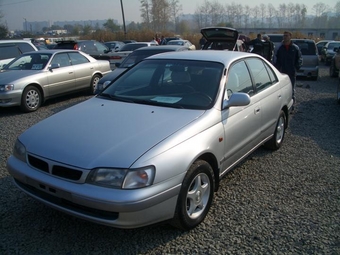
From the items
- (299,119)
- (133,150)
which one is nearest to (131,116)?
(133,150)

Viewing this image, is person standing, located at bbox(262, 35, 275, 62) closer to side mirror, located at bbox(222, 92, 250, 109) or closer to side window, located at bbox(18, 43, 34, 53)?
side window, located at bbox(18, 43, 34, 53)

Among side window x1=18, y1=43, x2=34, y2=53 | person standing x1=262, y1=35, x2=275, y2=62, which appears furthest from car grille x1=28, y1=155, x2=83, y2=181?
person standing x1=262, y1=35, x2=275, y2=62

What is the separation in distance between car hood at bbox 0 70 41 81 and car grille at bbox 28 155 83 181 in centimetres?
555

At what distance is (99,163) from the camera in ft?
8.32

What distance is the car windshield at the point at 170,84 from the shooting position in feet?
11.5

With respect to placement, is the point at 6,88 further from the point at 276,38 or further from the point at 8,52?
the point at 276,38

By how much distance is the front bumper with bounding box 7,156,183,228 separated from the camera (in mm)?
2457

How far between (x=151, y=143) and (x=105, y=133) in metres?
0.48

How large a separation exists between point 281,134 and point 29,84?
5.98 metres

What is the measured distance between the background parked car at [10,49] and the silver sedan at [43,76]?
1747 mm

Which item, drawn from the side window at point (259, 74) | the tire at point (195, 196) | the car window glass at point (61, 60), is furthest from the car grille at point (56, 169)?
the car window glass at point (61, 60)

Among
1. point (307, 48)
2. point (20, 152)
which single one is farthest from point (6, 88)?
point (307, 48)

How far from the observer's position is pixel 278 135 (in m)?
5.19

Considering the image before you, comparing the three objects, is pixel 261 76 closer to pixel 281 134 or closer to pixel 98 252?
pixel 281 134
